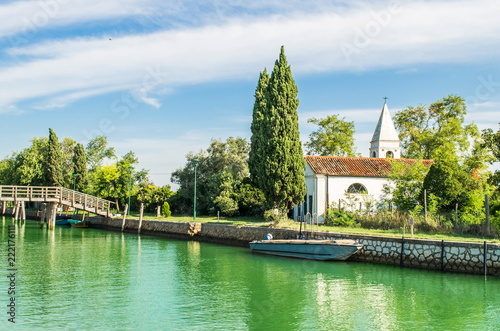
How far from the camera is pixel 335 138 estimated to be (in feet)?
175

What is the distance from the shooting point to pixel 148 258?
2534cm

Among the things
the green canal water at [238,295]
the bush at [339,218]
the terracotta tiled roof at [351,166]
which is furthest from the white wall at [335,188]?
the green canal water at [238,295]

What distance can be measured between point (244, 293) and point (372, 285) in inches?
203

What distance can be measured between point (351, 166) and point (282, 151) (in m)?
6.41

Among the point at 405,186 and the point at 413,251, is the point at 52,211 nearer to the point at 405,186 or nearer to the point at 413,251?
the point at 405,186

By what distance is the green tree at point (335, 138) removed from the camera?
52.9 metres

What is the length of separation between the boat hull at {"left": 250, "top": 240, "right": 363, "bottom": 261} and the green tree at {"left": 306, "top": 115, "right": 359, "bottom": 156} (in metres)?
28.7

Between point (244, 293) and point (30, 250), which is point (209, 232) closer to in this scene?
point (30, 250)

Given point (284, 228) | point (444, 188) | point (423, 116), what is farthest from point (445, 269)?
point (423, 116)

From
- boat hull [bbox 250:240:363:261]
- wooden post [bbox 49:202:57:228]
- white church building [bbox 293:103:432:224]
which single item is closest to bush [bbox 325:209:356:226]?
white church building [bbox 293:103:432:224]

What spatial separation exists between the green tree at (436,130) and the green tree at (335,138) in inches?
261

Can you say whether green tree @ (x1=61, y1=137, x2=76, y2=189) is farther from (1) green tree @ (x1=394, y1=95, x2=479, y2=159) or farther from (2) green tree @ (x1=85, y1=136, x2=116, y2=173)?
(1) green tree @ (x1=394, y1=95, x2=479, y2=159)

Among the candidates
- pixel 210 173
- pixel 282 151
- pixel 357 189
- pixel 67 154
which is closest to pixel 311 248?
pixel 282 151

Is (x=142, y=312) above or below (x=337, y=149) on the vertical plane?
below
